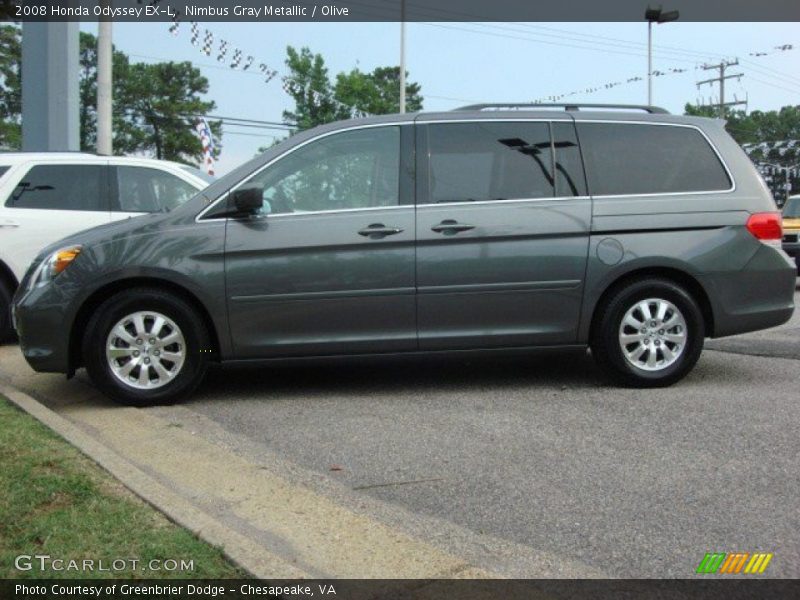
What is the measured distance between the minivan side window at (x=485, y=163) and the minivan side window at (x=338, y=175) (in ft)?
0.98

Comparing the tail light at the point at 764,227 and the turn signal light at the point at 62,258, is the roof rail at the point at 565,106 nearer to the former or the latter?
the tail light at the point at 764,227

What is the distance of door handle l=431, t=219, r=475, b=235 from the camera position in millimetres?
5768

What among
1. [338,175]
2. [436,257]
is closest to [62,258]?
[338,175]

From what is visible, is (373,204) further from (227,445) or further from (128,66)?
(128,66)

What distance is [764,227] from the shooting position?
20.0 feet

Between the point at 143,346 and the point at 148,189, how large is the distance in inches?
141

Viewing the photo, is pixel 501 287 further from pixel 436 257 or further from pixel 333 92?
pixel 333 92

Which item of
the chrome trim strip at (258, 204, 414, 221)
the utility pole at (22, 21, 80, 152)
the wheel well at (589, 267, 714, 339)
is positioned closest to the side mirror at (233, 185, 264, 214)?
the chrome trim strip at (258, 204, 414, 221)

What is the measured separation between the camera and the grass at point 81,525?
296cm

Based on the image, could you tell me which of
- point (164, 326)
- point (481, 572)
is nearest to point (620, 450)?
point (481, 572)

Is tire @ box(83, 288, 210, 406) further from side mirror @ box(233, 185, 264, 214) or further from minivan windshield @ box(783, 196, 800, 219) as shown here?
minivan windshield @ box(783, 196, 800, 219)

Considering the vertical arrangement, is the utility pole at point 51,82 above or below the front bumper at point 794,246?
above

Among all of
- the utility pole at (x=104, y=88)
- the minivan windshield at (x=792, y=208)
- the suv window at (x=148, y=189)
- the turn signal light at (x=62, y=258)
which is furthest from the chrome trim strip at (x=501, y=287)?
the minivan windshield at (x=792, y=208)

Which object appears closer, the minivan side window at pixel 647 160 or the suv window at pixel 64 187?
the minivan side window at pixel 647 160
